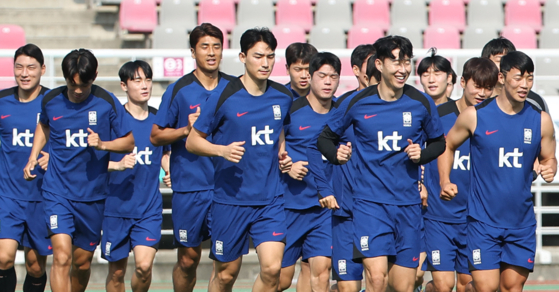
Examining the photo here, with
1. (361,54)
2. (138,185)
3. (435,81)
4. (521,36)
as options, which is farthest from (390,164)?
(521,36)

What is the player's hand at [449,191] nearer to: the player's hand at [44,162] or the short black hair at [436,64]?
the short black hair at [436,64]

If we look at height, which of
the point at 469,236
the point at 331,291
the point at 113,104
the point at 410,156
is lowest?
the point at 331,291

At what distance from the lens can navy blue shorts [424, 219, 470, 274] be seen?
720 cm

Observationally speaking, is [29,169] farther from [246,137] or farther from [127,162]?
[246,137]

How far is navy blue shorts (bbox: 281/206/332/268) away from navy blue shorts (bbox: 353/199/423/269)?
1032 mm

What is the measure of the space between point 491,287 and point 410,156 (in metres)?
1.17

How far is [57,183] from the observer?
6961mm

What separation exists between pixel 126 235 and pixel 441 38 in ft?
24.0

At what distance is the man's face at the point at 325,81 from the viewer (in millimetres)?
6938

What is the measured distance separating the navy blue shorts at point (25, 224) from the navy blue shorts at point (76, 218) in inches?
17.2

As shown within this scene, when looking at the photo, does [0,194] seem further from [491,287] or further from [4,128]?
[491,287]

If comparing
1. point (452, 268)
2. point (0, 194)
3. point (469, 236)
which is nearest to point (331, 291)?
point (452, 268)

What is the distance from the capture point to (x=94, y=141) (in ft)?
21.9

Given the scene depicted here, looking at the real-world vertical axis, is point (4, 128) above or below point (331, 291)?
above
